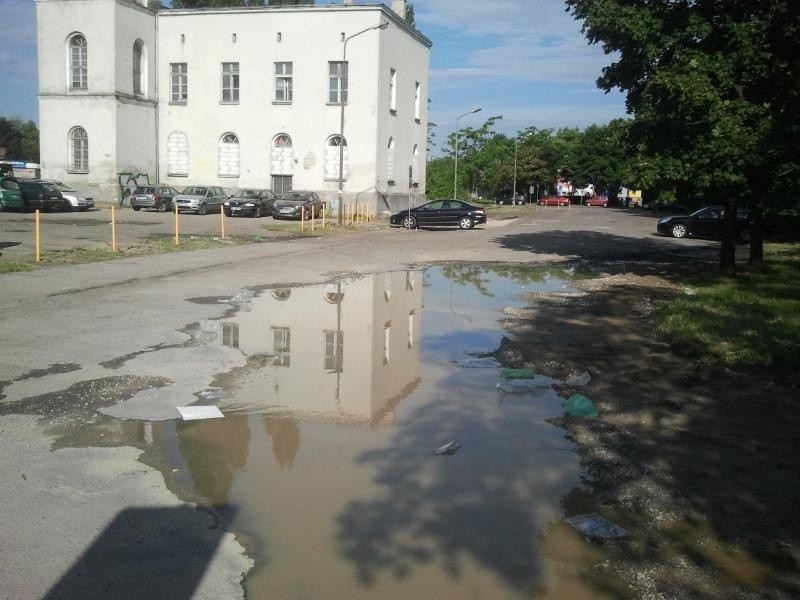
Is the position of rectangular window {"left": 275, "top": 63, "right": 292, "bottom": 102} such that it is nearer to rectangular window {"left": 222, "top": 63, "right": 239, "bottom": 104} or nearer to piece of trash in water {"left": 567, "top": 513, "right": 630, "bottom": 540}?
rectangular window {"left": 222, "top": 63, "right": 239, "bottom": 104}

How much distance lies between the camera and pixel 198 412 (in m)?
6.75

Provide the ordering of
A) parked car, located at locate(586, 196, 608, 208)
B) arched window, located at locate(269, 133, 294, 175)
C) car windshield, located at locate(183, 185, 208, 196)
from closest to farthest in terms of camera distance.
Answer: car windshield, located at locate(183, 185, 208, 196) < arched window, located at locate(269, 133, 294, 175) < parked car, located at locate(586, 196, 608, 208)

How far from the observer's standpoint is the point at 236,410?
6887 millimetres

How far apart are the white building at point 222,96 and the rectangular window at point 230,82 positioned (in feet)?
0.20

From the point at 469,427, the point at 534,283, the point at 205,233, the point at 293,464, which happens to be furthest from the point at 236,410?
the point at 205,233

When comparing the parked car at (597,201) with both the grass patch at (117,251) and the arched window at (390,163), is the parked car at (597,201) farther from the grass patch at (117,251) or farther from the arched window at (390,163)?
the grass patch at (117,251)

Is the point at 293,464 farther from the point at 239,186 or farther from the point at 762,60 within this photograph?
the point at 239,186

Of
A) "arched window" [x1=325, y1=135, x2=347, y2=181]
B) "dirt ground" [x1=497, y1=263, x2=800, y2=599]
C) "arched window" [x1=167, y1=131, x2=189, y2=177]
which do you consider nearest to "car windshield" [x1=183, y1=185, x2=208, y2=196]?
"arched window" [x1=167, y1=131, x2=189, y2=177]

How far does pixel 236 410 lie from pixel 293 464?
1.41 metres

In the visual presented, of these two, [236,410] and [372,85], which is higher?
[372,85]

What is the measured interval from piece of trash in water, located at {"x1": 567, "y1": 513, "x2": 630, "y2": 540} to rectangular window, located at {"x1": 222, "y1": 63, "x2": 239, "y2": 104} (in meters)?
45.3

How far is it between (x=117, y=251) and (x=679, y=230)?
24.4 m

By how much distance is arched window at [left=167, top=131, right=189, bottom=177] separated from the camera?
157 feet

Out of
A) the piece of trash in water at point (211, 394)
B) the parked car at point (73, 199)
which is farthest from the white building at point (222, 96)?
the piece of trash in water at point (211, 394)
